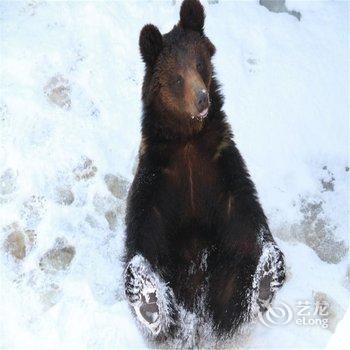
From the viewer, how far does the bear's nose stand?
4.27 metres

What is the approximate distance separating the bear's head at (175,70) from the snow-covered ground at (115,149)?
4.58 ft

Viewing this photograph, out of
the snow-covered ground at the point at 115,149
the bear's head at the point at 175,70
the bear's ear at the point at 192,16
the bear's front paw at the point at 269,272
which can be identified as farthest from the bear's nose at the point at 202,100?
the snow-covered ground at the point at 115,149

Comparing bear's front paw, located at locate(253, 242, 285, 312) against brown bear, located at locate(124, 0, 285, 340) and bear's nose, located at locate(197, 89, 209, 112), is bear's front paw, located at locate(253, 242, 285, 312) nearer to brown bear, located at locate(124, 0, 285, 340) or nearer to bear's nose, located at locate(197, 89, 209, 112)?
brown bear, located at locate(124, 0, 285, 340)

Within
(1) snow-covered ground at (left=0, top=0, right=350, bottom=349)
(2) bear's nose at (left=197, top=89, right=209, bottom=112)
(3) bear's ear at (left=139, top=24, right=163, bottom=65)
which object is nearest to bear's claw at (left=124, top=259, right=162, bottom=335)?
(1) snow-covered ground at (left=0, top=0, right=350, bottom=349)

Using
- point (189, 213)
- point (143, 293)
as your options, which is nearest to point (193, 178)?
point (189, 213)

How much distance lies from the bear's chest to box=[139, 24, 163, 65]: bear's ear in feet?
2.02

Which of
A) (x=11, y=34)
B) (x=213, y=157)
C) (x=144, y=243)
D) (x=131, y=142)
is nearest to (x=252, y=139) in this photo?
(x=131, y=142)

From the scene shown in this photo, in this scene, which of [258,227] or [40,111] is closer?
→ [258,227]

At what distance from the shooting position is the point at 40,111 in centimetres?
620

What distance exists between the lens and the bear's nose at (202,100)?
427 centimetres

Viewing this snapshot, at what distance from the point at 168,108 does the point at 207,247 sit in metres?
0.96

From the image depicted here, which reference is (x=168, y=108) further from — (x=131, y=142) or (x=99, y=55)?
(x=99, y=55)

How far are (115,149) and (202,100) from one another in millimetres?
2012

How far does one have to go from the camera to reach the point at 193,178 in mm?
4820
